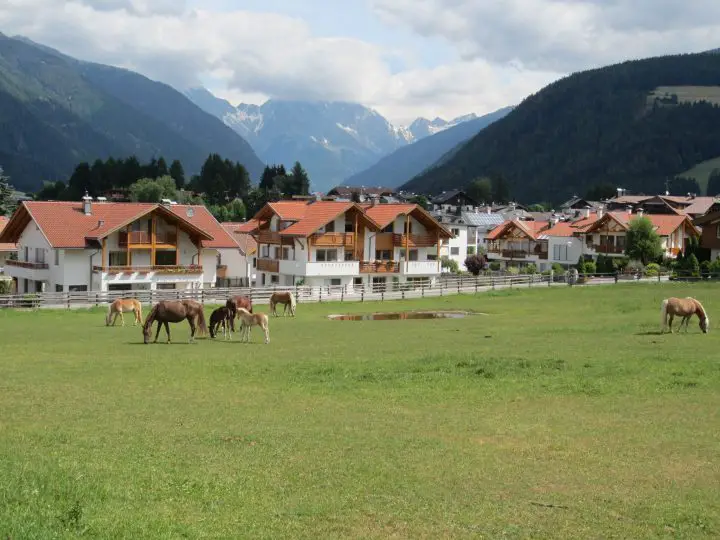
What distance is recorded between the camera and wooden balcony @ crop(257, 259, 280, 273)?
216ft

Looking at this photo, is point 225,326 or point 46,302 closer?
point 225,326

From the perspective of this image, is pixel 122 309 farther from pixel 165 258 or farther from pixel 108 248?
pixel 165 258

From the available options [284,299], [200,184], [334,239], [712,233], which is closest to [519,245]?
[712,233]

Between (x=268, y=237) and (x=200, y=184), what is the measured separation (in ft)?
298

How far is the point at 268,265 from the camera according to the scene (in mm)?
66750

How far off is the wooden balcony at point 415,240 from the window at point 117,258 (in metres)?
21.3

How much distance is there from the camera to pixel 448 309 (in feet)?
A: 159

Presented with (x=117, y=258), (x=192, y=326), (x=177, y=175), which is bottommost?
(x=192, y=326)

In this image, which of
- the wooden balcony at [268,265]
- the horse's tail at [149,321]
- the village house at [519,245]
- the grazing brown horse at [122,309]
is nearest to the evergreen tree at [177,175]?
the village house at [519,245]

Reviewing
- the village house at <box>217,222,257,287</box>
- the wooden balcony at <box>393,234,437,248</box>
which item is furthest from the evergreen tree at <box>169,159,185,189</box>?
the wooden balcony at <box>393,234,437,248</box>

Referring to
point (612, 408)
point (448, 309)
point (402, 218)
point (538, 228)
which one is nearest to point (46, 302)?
point (448, 309)

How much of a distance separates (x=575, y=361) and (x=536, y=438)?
8947mm

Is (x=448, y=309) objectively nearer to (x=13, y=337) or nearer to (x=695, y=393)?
(x=13, y=337)

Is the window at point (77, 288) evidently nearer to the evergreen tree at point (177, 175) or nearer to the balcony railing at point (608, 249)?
the balcony railing at point (608, 249)
